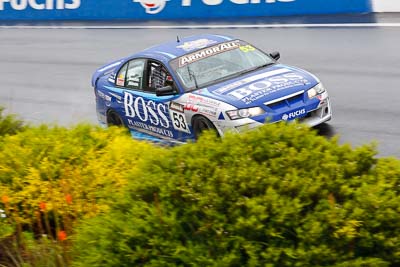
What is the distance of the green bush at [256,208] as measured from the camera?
4.96 metres

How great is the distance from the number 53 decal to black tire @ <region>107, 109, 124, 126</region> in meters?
1.48

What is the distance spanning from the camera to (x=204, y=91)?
11.4 metres

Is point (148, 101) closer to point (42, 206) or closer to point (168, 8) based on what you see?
point (42, 206)

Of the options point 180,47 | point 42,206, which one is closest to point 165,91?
point 180,47

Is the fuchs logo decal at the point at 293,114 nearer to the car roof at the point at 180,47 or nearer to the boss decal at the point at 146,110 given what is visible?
the boss decal at the point at 146,110

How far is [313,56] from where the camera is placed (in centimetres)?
1766

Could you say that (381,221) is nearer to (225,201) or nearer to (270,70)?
(225,201)

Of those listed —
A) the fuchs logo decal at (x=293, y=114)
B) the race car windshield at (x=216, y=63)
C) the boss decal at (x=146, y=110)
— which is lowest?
the boss decal at (x=146, y=110)

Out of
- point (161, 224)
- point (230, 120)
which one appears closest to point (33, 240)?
point (161, 224)

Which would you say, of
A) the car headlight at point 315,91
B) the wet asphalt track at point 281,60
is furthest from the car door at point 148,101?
the wet asphalt track at point 281,60

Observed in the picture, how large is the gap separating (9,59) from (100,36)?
103 inches

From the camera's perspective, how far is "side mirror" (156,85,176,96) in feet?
38.3

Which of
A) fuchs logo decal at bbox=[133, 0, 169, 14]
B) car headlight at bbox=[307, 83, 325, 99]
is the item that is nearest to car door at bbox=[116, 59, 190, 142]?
car headlight at bbox=[307, 83, 325, 99]

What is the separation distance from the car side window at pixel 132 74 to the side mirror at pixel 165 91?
815mm
